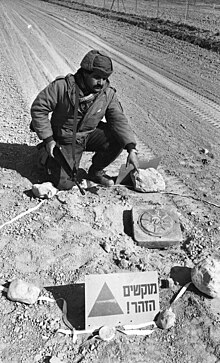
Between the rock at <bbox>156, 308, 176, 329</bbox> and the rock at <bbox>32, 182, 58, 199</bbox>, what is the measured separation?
1.77 metres

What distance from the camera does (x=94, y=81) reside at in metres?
3.71

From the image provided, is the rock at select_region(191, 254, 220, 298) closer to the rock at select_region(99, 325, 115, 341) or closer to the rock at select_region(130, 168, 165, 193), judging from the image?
the rock at select_region(99, 325, 115, 341)

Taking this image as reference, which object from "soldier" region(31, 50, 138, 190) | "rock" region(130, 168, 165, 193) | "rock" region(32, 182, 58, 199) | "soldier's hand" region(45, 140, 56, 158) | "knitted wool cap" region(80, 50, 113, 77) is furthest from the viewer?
"rock" region(130, 168, 165, 193)

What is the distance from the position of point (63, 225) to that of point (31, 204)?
0.48 m

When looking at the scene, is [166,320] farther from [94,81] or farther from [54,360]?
[94,81]

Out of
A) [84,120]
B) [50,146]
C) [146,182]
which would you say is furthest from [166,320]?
[84,120]

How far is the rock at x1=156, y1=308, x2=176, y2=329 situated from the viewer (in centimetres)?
283

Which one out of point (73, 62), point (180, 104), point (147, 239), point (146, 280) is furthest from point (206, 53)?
point (146, 280)

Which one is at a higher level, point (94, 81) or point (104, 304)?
point (94, 81)

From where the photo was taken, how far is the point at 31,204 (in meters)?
4.08

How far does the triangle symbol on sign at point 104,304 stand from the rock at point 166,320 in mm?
341

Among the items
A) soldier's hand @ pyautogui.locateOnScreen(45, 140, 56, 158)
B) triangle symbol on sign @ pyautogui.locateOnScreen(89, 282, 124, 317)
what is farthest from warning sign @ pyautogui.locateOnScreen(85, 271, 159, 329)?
soldier's hand @ pyautogui.locateOnScreen(45, 140, 56, 158)

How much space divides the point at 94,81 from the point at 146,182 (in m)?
1.25

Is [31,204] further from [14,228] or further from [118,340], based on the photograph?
[118,340]
